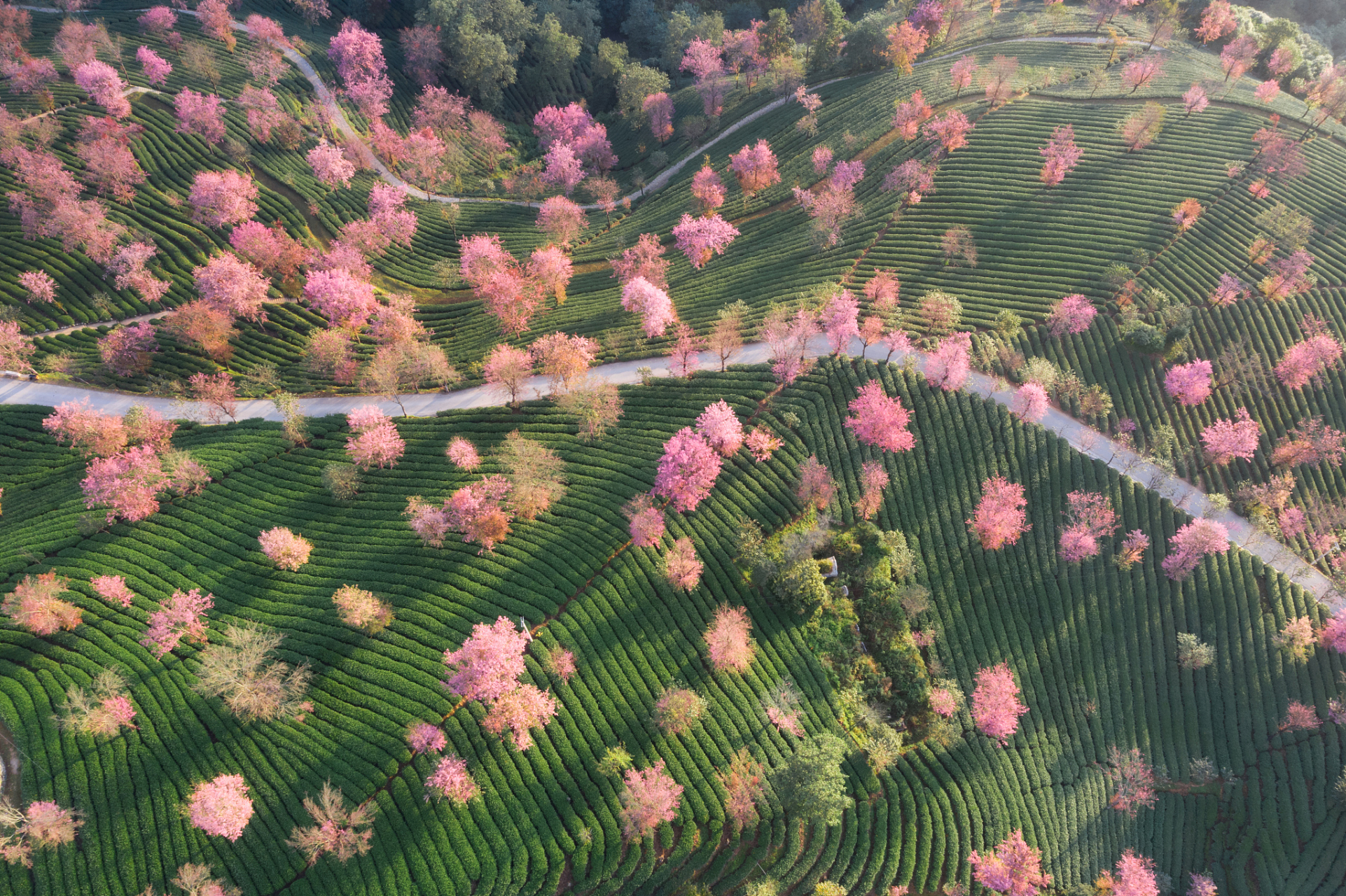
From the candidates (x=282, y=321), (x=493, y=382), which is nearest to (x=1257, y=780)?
(x=493, y=382)

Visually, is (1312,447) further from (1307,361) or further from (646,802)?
(646,802)

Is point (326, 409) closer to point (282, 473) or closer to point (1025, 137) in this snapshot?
point (282, 473)

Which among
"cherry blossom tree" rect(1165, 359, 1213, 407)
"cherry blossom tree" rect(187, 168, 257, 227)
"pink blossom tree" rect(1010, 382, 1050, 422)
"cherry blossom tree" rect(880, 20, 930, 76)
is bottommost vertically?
"cherry blossom tree" rect(1165, 359, 1213, 407)

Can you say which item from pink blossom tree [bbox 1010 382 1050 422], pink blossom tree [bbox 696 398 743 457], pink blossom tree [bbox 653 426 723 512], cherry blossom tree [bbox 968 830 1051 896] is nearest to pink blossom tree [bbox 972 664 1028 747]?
cherry blossom tree [bbox 968 830 1051 896]

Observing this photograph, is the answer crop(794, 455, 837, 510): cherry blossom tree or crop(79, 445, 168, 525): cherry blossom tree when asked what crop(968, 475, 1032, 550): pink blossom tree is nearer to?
crop(794, 455, 837, 510): cherry blossom tree

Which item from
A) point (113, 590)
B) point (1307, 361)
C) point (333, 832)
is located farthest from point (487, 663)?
point (1307, 361)

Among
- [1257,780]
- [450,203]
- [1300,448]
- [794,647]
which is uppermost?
[450,203]
